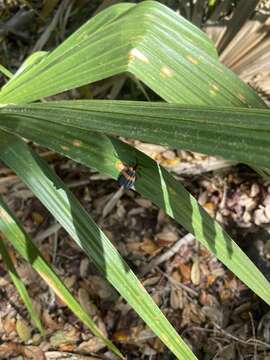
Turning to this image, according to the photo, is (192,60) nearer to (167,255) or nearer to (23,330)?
(167,255)

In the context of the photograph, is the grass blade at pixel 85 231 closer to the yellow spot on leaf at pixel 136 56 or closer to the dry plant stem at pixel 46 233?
the yellow spot on leaf at pixel 136 56

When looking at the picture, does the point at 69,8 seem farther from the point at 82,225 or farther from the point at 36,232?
the point at 82,225

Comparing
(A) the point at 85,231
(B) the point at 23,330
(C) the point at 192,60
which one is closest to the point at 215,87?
(C) the point at 192,60

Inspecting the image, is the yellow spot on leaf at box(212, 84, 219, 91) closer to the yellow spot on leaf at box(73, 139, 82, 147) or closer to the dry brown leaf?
the yellow spot on leaf at box(73, 139, 82, 147)

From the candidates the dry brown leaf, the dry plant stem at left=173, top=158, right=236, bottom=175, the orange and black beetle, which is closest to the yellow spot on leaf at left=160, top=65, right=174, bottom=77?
the orange and black beetle

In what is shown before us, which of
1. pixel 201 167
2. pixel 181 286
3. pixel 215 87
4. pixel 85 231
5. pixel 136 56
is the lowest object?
pixel 181 286

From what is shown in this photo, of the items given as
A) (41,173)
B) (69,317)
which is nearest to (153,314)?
(41,173)

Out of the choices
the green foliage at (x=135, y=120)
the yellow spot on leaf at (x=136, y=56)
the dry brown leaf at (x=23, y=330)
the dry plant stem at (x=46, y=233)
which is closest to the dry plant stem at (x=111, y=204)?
the dry plant stem at (x=46, y=233)
